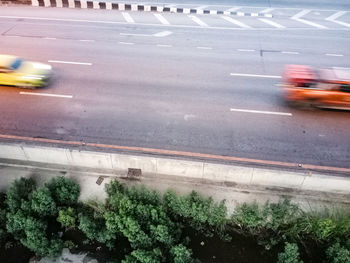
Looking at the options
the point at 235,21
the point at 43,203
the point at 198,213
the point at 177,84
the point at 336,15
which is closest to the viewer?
the point at 198,213

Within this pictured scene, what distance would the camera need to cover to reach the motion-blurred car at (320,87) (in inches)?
406

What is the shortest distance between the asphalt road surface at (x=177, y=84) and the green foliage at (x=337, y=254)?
3227 mm

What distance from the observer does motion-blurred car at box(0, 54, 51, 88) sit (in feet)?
38.3

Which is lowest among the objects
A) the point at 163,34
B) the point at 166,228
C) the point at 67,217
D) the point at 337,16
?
the point at 67,217

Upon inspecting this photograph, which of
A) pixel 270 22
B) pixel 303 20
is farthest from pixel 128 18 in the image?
pixel 303 20

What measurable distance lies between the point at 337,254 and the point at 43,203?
7156mm

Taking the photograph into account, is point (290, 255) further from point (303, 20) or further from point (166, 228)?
point (303, 20)

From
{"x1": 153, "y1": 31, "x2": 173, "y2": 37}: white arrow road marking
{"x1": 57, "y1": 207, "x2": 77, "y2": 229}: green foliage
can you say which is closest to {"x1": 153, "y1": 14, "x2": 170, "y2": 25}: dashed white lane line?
{"x1": 153, "y1": 31, "x2": 173, "y2": 37}: white arrow road marking

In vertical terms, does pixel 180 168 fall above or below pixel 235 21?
below

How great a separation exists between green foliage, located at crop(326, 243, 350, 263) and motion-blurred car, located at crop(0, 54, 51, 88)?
1193 centimetres

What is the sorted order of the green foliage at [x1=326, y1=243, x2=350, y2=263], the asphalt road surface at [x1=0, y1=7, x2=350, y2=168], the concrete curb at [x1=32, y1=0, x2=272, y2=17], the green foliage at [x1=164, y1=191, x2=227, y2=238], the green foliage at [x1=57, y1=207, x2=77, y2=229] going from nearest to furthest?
the green foliage at [x1=326, y1=243, x2=350, y2=263] < the green foliage at [x1=164, y1=191, x2=227, y2=238] < the green foliage at [x1=57, y1=207, x2=77, y2=229] < the asphalt road surface at [x1=0, y1=7, x2=350, y2=168] < the concrete curb at [x1=32, y1=0, x2=272, y2=17]

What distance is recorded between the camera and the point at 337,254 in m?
6.27

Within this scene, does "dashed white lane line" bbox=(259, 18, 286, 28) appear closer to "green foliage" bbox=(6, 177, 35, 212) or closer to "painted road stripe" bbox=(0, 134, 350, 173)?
"painted road stripe" bbox=(0, 134, 350, 173)

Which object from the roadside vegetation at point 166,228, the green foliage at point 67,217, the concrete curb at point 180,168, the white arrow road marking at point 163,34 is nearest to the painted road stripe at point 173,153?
the concrete curb at point 180,168
